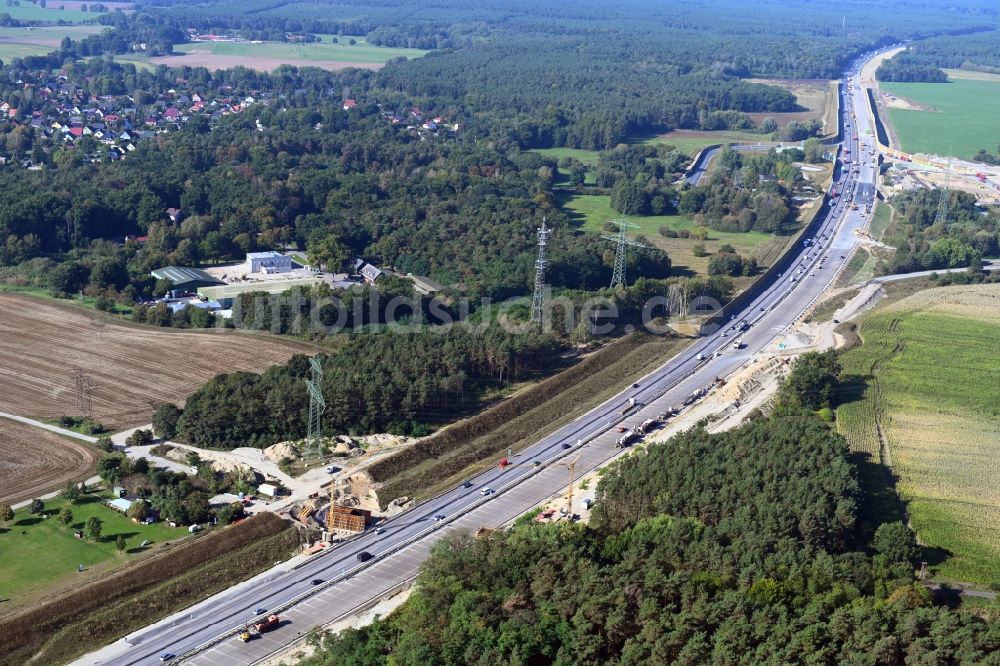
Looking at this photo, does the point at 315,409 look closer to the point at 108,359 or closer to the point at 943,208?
the point at 108,359

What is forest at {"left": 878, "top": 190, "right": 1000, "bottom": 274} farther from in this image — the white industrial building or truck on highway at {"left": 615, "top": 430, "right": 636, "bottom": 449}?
the white industrial building

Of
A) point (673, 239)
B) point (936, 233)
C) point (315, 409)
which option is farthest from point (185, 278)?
point (936, 233)

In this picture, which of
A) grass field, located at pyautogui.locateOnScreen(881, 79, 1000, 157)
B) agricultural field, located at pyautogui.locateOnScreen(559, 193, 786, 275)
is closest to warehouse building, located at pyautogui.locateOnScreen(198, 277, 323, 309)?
agricultural field, located at pyautogui.locateOnScreen(559, 193, 786, 275)

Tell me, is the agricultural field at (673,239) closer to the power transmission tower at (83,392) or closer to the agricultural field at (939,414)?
the agricultural field at (939,414)

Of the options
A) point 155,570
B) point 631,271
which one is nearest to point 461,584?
point 155,570

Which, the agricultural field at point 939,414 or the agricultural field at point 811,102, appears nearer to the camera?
the agricultural field at point 939,414

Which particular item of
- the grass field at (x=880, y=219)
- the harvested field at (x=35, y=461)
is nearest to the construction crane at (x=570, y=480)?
the harvested field at (x=35, y=461)
